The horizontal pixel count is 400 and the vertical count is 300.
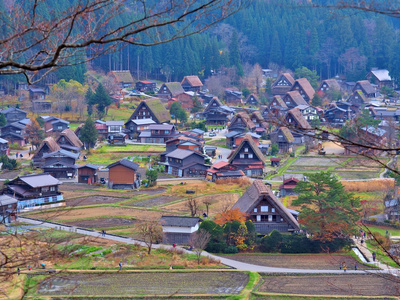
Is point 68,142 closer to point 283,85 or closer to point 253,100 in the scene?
point 253,100

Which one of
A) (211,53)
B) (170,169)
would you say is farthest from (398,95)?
(170,169)

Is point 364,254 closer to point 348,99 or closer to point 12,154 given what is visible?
point 12,154

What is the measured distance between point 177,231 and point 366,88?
3677 centimetres

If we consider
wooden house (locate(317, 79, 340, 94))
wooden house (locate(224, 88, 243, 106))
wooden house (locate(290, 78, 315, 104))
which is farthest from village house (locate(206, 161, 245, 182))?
wooden house (locate(317, 79, 340, 94))

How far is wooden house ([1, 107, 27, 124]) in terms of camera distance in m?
39.2

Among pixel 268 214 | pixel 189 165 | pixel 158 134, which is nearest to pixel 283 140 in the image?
pixel 189 165

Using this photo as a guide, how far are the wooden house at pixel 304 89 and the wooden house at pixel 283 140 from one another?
14478 millimetres

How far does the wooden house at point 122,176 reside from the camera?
26.8m

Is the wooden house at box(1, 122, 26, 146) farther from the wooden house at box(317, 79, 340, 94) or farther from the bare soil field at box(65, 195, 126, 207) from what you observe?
the wooden house at box(317, 79, 340, 94)

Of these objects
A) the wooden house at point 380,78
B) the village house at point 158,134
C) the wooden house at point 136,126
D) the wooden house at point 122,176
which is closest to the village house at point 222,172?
the wooden house at point 122,176

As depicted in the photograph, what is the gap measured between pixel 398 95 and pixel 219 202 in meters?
33.4

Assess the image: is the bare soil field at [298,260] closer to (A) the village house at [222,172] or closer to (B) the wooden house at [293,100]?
(A) the village house at [222,172]

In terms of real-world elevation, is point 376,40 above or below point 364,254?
above

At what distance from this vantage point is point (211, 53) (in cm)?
5559
